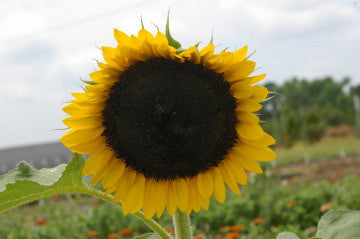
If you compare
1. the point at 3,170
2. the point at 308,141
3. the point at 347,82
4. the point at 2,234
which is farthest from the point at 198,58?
the point at 347,82

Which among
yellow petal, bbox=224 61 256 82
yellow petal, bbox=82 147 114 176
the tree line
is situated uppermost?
the tree line

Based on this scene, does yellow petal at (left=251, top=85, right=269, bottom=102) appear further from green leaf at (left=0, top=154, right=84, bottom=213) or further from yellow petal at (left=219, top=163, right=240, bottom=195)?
green leaf at (left=0, top=154, right=84, bottom=213)

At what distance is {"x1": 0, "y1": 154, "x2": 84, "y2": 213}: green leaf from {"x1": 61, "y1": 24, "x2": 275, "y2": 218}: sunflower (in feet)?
0.12

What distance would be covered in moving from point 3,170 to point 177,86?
45.6 feet

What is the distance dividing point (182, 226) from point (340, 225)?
425 mm

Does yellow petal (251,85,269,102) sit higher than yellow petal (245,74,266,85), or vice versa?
yellow petal (245,74,266,85)

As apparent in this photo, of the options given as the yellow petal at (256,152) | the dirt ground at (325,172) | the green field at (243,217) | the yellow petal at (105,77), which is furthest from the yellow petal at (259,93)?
the dirt ground at (325,172)

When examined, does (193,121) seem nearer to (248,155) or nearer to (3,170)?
(248,155)

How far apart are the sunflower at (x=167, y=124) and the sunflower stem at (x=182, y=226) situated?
27 millimetres

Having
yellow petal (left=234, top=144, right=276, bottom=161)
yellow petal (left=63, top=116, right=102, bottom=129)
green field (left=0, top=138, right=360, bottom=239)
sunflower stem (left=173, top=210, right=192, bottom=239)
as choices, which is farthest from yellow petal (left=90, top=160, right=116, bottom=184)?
green field (left=0, top=138, right=360, bottom=239)

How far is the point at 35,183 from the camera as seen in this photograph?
1.33 meters

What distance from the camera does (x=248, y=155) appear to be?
4.58 feet

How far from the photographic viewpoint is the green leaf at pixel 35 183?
132 cm

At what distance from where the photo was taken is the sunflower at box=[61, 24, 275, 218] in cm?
132
